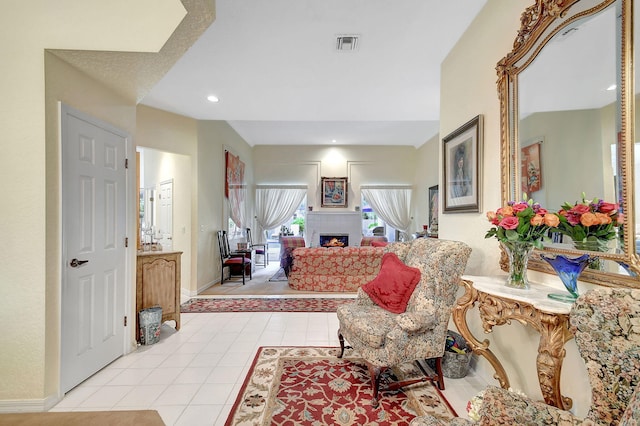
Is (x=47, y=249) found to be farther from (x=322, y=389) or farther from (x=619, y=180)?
(x=619, y=180)

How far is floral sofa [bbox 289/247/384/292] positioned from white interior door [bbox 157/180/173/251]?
241 centimetres

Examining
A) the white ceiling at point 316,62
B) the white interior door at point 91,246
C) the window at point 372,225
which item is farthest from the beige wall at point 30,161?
the window at point 372,225

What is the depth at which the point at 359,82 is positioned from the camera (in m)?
3.34

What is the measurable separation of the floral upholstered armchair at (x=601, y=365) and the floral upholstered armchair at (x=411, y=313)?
0.95m

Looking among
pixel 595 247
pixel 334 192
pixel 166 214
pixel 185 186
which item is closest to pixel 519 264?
pixel 595 247

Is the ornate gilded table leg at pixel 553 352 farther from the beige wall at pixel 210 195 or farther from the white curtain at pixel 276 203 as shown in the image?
the white curtain at pixel 276 203

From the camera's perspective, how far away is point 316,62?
293 cm

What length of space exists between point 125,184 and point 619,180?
11.8 feet

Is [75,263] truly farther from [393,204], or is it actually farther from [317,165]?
[393,204]

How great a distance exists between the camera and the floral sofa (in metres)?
4.65

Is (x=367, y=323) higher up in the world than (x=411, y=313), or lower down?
lower down

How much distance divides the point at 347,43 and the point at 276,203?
18.5ft

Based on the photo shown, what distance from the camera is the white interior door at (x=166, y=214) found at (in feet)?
16.3

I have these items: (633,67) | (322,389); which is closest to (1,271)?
(322,389)
